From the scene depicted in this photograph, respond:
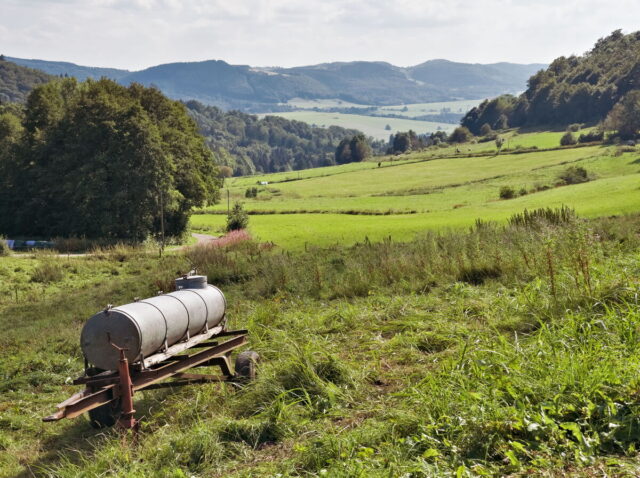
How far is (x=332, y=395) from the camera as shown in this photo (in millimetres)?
7352

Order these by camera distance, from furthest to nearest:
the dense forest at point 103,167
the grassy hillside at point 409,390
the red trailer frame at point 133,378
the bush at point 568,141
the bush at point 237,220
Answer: the bush at point 568,141 → the bush at point 237,220 → the dense forest at point 103,167 → the red trailer frame at point 133,378 → the grassy hillside at point 409,390

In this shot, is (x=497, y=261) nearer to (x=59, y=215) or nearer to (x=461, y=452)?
(x=461, y=452)

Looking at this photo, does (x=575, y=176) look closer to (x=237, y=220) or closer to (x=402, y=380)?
(x=237, y=220)

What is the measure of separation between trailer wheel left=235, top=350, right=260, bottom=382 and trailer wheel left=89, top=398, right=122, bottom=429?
6.11 ft

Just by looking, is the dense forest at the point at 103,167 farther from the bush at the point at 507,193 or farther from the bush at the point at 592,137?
the bush at the point at 592,137

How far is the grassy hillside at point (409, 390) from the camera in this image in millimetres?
5324

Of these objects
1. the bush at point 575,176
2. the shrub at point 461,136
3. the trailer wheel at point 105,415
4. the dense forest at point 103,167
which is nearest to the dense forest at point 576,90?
the shrub at point 461,136

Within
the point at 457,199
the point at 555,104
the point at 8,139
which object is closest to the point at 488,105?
the point at 555,104

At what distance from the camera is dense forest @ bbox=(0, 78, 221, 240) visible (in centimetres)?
5012

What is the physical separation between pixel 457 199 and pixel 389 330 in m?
55.6

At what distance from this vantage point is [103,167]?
50438 mm

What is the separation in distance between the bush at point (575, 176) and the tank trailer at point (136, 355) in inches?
2255

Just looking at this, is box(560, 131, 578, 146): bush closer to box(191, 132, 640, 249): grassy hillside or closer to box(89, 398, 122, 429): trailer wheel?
box(191, 132, 640, 249): grassy hillside

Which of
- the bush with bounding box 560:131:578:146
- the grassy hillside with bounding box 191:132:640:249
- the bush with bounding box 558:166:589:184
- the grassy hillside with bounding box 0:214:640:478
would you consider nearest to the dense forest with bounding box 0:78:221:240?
the grassy hillside with bounding box 191:132:640:249
